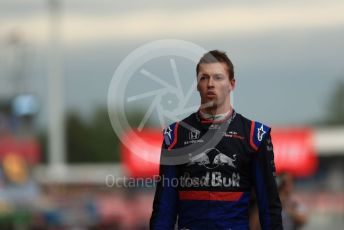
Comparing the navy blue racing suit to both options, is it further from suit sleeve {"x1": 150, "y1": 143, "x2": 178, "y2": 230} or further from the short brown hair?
the short brown hair

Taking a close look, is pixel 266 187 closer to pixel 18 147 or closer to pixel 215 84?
pixel 215 84

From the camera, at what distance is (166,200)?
6.83m

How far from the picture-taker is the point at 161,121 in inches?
384

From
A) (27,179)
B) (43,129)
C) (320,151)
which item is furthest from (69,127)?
(27,179)

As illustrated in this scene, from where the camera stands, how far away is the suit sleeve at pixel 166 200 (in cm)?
682

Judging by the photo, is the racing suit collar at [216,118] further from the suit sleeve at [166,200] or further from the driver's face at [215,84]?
the suit sleeve at [166,200]

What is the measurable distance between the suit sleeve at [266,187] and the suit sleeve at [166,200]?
52 centimetres

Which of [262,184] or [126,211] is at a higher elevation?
[262,184]

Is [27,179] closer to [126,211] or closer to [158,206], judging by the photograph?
[126,211]

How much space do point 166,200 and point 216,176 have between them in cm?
36

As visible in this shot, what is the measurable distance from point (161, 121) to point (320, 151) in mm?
65787

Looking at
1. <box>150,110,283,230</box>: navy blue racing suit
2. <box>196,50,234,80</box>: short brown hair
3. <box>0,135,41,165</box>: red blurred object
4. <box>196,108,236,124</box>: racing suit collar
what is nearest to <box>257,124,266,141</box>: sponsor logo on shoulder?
<box>150,110,283,230</box>: navy blue racing suit

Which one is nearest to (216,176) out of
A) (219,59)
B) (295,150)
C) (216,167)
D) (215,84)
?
(216,167)

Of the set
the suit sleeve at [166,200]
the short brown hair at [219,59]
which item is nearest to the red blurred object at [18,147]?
the suit sleeve at [166,200]
